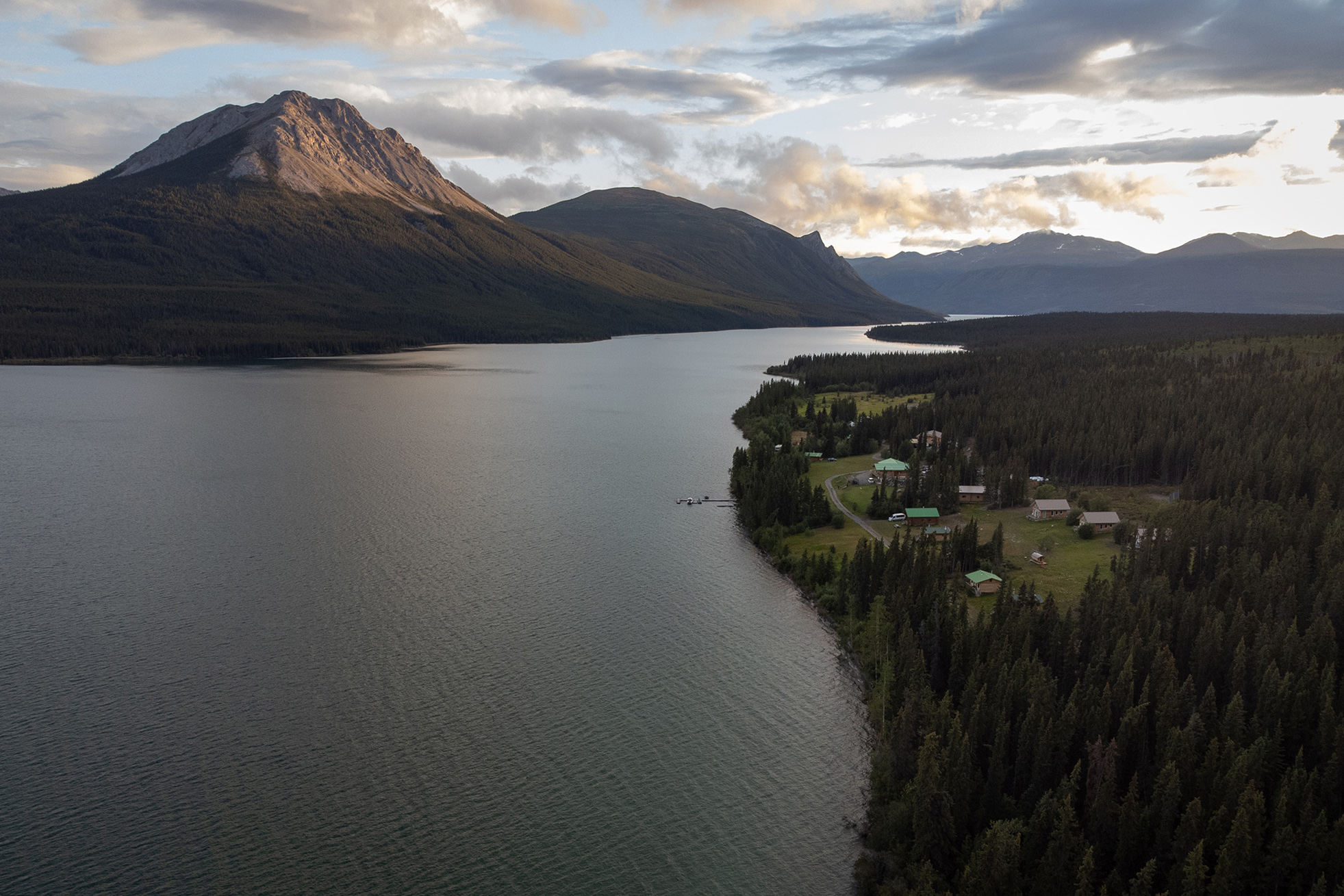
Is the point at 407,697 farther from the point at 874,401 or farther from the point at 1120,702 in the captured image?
the point at 874,401

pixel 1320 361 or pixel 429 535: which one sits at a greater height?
pixel 1320 361

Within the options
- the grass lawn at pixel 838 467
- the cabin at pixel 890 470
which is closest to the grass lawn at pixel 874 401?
the grass lawn at pixel 838 467

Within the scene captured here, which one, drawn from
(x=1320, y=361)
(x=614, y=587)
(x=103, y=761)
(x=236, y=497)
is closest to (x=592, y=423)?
(x=236, y=497)

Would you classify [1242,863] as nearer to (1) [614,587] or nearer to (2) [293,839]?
(2) [293,839]

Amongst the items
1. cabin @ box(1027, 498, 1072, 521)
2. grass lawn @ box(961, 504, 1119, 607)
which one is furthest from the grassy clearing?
cabin @ box(1027, 498, 1072, 521)

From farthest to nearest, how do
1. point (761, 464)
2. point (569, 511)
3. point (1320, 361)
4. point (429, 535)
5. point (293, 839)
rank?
point (1320, 361)
point (761, 464)
point (569, 511)
point (429, 535)
point (293, 839)

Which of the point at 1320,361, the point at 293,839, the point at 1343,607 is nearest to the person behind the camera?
the point at 293,839
